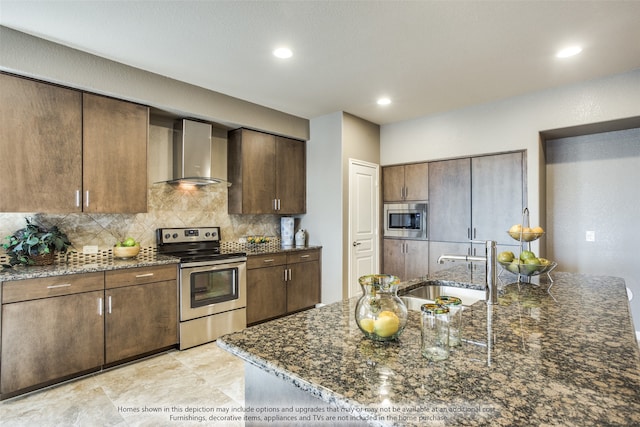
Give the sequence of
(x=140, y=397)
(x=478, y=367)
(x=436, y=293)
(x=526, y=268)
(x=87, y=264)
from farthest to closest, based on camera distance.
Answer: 1. (x=87, y=264)
2. (x=140, y=397)
3. (x=436, y=293)
4. (x=526, y=268)
5. (x=478, y=367)

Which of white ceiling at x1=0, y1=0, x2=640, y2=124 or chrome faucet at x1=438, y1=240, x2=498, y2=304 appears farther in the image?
white ceiling at x1=0, y1=0, x2=640, y2=124

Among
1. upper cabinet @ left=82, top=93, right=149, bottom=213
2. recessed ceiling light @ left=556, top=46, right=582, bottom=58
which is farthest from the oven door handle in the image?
recessed ceiling light @ left=556, top=46, right=582, bottom=58

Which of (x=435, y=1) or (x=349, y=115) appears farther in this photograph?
(x=349, y=115)

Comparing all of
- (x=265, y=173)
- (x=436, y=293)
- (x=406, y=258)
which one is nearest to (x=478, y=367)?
(x=436, y=293)

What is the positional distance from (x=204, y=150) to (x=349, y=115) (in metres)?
1.85

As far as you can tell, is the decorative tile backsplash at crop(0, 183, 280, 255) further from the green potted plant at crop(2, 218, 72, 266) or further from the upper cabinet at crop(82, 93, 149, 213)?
the upper cabinet at crop(82, 93, 149, 213)

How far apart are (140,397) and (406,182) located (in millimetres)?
3741

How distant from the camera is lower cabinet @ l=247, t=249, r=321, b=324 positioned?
3846 mm

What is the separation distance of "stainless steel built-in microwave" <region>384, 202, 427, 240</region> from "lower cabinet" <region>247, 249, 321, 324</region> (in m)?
1.12

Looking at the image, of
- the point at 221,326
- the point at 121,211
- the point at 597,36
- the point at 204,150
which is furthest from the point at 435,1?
the point at 221,326

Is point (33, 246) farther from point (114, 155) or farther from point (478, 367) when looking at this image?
point (478, 367)

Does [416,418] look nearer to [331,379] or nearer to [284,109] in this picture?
[331,379]

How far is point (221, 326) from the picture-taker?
3.51 meters

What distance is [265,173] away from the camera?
427cm
